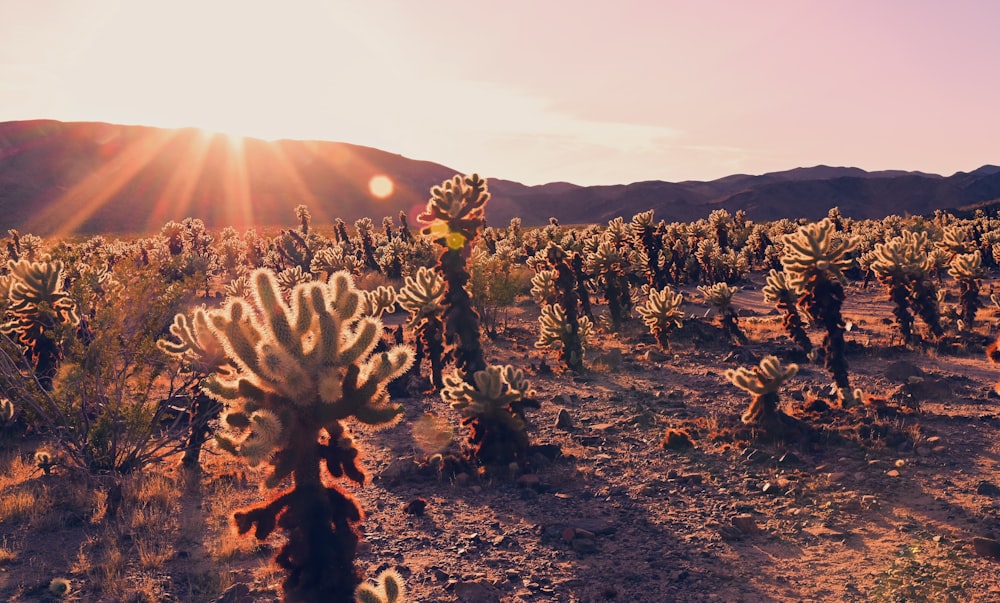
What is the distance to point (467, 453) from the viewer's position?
409 inches

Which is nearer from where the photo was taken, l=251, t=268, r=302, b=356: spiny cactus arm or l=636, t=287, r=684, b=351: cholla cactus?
l=251, t=268, r=302, b=356: spiny cactus arm

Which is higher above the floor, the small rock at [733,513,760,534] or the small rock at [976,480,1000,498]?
the small rock at [976,480,1000,498]

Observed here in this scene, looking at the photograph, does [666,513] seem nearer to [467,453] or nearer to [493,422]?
[493,422]

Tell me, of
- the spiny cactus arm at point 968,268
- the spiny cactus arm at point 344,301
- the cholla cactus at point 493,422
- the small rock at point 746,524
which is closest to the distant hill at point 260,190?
the spiny cactus arm at point 968,268

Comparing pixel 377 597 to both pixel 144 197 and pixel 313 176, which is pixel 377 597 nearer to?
pixel 144 197

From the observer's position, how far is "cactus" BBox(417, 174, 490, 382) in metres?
12.9

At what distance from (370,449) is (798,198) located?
4823 inches

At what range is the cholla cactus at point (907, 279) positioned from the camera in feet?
53.6

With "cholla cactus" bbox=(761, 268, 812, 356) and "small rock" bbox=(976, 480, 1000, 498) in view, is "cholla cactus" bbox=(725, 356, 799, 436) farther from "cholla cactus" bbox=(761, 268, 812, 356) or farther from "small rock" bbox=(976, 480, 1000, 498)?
"cholla cactus" bbox=(761, 268, 812, 356)

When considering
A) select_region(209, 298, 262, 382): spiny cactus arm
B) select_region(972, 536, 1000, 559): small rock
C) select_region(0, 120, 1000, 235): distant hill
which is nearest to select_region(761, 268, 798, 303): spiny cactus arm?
select_region(972, 536, 1000, 559): small rock

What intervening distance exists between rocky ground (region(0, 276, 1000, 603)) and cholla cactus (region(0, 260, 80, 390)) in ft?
10.5

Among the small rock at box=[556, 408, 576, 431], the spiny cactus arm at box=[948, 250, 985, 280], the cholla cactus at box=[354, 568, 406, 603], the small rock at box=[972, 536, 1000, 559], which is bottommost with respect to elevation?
the small rock at box=[556, 408, 576, 431]

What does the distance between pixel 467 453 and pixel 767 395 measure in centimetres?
502

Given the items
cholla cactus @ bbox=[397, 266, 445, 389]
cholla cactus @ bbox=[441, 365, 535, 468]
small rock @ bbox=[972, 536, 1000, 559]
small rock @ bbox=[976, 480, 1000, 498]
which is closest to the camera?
small rock @ bbox=[972, 536, 1000, 559]
